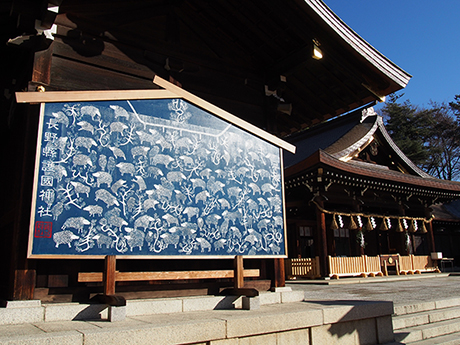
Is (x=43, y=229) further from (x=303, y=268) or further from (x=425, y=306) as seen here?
(x=303, y=268)

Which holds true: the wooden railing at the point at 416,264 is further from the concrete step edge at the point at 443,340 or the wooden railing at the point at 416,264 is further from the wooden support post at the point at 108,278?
the wooden support post at the point at 108,278

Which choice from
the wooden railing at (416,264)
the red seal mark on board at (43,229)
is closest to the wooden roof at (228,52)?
the red seal mark on board at (43,229)

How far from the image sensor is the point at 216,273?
16.3 feet

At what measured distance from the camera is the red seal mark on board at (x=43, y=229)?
3816 mm

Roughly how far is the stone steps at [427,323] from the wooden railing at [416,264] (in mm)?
10015

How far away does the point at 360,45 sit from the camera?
5.84 m

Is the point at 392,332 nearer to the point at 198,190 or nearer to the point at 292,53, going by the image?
the point at 198,190

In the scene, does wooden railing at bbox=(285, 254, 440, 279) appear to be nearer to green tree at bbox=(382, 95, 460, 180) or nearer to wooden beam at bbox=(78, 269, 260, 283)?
wooden beam at bbox=(78, 269, 260, 283)

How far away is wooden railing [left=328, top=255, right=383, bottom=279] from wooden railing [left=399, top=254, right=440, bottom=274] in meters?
1.75

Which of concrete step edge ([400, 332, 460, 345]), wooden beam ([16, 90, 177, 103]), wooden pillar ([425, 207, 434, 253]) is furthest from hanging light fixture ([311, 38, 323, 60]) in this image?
wooden pillar ([425, 207, 434, 253])

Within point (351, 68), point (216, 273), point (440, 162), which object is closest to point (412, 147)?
point (440, 162)

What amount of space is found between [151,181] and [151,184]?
4 cm

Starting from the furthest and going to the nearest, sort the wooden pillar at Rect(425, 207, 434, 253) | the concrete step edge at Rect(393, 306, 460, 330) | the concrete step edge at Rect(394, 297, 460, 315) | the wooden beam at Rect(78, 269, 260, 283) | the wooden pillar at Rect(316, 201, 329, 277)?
1. the wooden pillar at Rect(425, 207, 434, 253)
2. the wooden pillar at Rect(316, 201, 329, 277)
3. the concrete step edge at Rect(394, 297, 460, 315)
4. the concrete step edge at Rect(393, 306, 460, 330)
5. the wooden beam at Rect(78, 269, 260, 283)

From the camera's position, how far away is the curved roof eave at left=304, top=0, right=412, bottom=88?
5.57m
